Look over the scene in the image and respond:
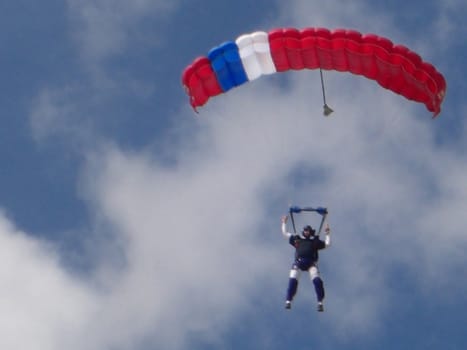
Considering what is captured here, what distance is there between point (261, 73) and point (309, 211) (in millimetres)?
4075

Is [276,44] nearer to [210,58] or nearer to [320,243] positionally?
[210,58]

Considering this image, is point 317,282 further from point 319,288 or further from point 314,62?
point 314,62

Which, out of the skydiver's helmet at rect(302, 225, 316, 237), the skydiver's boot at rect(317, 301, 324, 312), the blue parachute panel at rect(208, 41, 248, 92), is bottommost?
the skydiver's boot at rect(317, 301, 324, 312)

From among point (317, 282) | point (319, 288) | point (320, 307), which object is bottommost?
point (320, 307)

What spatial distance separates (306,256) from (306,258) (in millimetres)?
54

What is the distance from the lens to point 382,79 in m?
50.9

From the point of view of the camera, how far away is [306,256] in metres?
50.0

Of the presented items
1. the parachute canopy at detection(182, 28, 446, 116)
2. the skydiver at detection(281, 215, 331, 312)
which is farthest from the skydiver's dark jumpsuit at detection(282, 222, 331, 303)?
the parachute canopy at detection(182, 28, 446, 116)

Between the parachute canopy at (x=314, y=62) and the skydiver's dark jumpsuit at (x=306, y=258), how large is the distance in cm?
460

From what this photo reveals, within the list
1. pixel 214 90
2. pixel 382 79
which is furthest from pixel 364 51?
pixel 214 90

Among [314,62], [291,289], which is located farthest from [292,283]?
[314,62]

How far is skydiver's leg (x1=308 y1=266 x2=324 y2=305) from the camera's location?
4938 cm

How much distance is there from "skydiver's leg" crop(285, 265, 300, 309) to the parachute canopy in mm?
5431

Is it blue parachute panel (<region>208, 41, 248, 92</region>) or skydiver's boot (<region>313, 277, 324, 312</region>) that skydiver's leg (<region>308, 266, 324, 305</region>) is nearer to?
skydiver's boot (<region>313, 277, 324, 312</region>)
